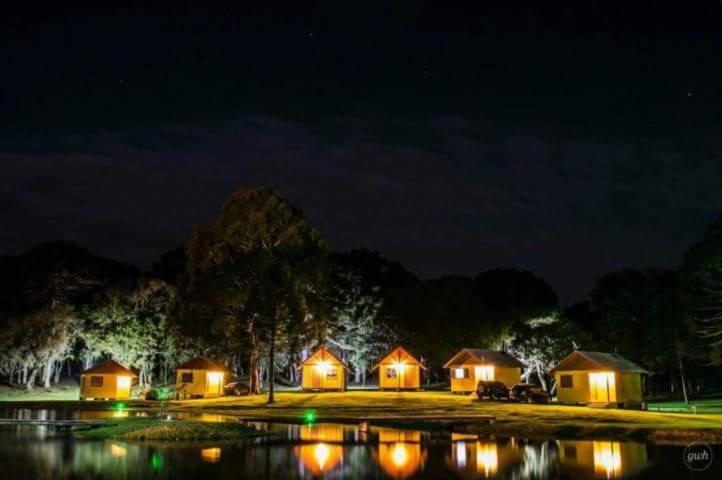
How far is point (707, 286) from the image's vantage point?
173 feet

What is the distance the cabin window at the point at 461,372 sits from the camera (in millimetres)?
60166

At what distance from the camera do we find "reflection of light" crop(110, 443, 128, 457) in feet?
79.2

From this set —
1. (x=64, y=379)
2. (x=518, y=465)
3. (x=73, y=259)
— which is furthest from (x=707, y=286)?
(x=64, y=379)

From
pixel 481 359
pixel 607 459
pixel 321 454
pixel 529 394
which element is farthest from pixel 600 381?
pixel 321 454

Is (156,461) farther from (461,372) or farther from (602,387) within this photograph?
(461,372)

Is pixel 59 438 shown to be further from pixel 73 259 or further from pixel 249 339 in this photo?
pixel 73 259

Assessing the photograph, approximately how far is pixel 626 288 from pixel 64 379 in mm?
66700

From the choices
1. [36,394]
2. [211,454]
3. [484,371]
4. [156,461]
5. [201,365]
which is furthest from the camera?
[36,394]

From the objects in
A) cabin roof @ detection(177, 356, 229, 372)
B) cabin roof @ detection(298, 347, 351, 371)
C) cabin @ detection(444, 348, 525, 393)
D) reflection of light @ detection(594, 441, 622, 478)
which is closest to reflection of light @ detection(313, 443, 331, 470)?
reflection of light @ detection(594, 441, 622, 478)

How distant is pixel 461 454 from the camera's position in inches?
968

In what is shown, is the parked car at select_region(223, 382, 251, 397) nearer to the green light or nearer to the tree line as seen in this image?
the tree line

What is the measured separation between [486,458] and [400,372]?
42.5m

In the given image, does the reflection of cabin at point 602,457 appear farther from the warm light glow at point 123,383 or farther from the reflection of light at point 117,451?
the warm light glow at point 123,383

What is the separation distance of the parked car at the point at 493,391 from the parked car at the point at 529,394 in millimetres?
928
